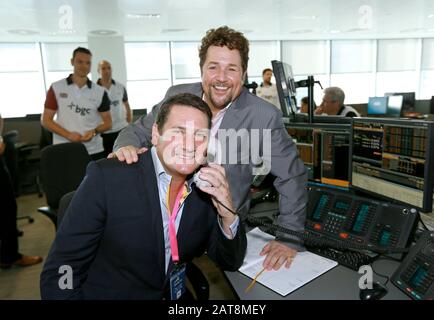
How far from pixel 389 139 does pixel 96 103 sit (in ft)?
8.52

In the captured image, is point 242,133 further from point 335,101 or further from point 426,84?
point 426,84

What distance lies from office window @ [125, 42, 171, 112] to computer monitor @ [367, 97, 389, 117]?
550 centimetres

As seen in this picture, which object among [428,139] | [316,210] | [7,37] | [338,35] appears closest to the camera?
[428,139]

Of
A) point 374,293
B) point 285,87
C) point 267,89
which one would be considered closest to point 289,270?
point 374,293

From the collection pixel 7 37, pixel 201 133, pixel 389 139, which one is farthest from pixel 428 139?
pixel 7 37

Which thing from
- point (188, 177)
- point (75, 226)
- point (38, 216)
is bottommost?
point (38, 216)

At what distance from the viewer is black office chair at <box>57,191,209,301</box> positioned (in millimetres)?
1449

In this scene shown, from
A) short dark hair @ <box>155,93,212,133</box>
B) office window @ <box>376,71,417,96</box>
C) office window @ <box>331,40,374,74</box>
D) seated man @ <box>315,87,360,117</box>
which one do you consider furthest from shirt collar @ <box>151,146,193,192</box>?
office window @ <box>376,71,417,96</box>

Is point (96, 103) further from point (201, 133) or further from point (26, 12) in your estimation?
point (26, 12)

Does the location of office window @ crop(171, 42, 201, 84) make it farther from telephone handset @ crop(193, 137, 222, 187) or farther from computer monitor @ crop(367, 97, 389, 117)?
telephone handset @ crop(193, 137, 222, 187)

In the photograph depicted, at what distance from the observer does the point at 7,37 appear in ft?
28.0

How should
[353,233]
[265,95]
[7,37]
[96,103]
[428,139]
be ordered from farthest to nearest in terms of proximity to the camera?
[7,37] → [265,95] → [96,103] → [353,233] → [428,139]

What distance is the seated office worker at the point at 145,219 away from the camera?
1.13m

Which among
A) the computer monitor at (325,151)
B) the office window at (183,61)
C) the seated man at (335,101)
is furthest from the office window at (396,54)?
the computer monitor at (325,151)
